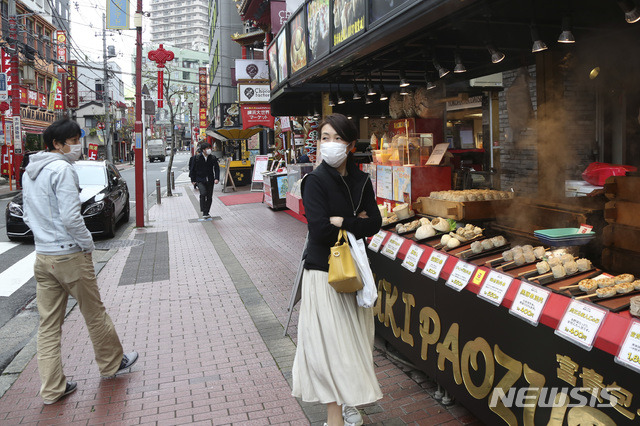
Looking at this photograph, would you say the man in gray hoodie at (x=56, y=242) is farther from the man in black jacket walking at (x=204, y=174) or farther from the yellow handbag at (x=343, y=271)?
the man in black jacket walking at (x=204, y=174)

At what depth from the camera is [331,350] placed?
3.00m

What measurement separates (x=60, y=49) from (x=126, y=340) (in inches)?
1572

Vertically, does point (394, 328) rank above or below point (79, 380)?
above

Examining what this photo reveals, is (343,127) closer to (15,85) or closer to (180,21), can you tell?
(15,85)

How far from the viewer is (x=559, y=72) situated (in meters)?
6.37

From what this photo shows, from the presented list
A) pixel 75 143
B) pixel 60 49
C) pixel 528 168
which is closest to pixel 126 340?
pixel 75 143

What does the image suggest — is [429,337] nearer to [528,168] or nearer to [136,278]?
[136,278]

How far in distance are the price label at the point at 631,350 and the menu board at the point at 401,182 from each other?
3.19 meters

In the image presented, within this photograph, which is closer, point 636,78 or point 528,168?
point 636,78

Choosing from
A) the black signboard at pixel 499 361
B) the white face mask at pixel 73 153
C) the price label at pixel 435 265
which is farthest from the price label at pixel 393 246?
the white face mask at pixel 73 153

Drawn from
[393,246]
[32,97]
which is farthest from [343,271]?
[32,97]

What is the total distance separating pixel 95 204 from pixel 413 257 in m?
8.83

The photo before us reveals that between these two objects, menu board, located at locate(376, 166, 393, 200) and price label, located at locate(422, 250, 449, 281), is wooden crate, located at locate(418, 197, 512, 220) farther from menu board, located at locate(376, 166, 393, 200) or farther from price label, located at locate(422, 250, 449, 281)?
menu board, located at locate(376, 166, 393, 200)

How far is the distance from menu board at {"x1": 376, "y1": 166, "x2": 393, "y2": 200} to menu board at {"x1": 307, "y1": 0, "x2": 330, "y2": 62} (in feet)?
5.34
